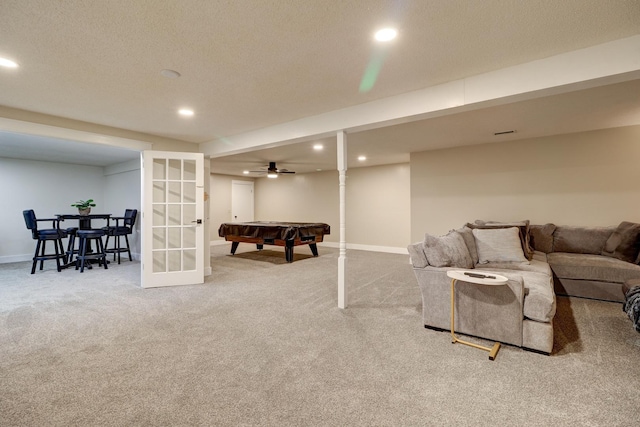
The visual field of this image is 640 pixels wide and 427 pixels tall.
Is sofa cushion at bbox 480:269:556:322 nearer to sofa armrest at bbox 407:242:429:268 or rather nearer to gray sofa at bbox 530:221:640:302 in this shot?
sofa armrest at bbox 407:242:429:268

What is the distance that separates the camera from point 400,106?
298 cm

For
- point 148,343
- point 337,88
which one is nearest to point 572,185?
point 337,88

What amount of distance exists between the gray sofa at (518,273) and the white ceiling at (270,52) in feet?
5.27

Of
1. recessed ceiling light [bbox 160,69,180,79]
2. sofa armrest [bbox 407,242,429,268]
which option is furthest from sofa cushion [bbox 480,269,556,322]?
recessed ceiling light [bbox 160,69,180,79]

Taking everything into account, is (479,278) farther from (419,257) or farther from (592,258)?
(592,258)

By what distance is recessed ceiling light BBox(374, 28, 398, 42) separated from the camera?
6.30ft

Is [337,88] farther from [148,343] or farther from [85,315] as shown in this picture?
[85,315]

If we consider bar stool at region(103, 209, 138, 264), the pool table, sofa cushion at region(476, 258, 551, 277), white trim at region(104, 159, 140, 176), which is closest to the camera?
sofa cushion at region(476, 258, 551, 277)

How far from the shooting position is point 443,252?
284 cm

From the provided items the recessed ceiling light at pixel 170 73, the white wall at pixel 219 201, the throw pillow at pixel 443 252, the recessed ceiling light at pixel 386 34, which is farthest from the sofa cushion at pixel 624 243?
the white wall at pixel 219 201

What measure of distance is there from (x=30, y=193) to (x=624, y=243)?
35.6ft

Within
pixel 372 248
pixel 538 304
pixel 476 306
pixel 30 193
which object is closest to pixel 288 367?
pixel 476 306

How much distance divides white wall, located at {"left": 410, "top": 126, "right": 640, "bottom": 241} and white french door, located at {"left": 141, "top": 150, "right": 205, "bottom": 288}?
421cm

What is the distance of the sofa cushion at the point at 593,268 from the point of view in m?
3.51
